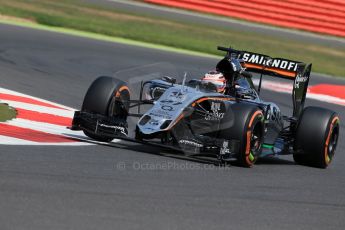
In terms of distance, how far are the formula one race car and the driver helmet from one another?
0.15ft

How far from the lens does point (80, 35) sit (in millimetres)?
21125

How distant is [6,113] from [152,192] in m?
4.20

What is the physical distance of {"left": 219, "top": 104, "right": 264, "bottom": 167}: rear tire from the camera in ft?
29.6

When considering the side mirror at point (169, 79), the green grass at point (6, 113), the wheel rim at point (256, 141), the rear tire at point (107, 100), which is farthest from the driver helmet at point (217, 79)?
the green grass at point (6, 113)

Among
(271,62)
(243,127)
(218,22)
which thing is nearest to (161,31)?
(218,22)

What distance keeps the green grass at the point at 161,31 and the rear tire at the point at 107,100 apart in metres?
12.7

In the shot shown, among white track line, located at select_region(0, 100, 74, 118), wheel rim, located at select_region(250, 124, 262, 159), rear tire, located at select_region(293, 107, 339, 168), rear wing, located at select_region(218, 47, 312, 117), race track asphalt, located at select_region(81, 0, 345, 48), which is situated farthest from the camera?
race track asphalt, located at select_region(81, 0, 345, 48)

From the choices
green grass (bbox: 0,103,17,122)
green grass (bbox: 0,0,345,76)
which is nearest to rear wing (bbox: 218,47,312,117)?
green grass (bbox: 0,103,17,122)

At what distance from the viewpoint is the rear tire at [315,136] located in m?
10.2

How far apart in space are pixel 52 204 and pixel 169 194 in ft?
4.15

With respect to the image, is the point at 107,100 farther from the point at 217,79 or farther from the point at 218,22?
the point at 218,22

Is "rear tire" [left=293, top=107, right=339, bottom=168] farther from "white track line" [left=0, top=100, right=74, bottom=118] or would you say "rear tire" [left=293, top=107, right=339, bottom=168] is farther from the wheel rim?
"white track line" [left=0, top=100, right=74, bottom=118]

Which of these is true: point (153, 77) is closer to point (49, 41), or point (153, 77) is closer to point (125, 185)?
point (125, 185)

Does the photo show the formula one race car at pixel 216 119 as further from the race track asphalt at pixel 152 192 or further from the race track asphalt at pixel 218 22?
the race track asphalt at pixel 218 22
